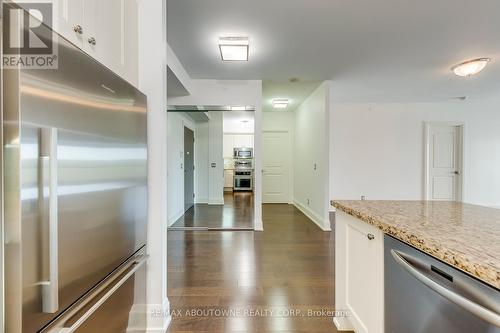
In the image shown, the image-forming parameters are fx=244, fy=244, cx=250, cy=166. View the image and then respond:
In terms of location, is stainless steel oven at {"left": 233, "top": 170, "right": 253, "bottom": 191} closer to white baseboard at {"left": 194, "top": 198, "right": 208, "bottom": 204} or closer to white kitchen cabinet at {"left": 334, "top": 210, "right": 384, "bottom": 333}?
white baseboard at {"left": 194, "top": 198, "right": 208, "bottom": 204}

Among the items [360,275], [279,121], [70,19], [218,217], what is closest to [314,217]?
[218,217]

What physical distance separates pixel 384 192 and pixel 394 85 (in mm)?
2457

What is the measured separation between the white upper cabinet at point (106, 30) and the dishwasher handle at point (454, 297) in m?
1.63

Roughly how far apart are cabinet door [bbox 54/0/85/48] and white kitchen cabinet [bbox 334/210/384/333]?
1.63 metres

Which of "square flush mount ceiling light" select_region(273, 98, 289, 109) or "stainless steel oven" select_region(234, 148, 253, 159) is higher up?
"square flush mount ceiling light" select_region(273, 98, 289, 109)

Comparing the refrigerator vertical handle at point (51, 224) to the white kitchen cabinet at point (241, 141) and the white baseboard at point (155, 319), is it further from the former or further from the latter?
the white kitchen cabinet at point (241, 141)

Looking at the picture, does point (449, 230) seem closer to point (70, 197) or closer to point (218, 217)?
point (70, 197)

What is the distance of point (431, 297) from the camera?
820 millimetres

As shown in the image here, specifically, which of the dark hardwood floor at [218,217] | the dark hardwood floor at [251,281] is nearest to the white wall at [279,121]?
the dark hardwood floor at [218,217]

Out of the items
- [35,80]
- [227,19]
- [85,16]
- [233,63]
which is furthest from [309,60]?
[35,80]

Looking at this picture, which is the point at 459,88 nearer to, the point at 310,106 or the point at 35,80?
the point at 310,106

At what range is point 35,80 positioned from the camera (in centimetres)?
81

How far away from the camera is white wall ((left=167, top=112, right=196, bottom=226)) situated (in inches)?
168

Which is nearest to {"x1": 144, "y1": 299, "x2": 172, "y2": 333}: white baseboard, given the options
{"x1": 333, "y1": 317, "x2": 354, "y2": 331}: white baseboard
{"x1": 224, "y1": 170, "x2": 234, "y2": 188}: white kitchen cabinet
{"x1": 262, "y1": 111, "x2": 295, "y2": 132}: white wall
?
{"x1": 333, "y1": 317, "x2": 354, "y2": 331}: white baseboard
